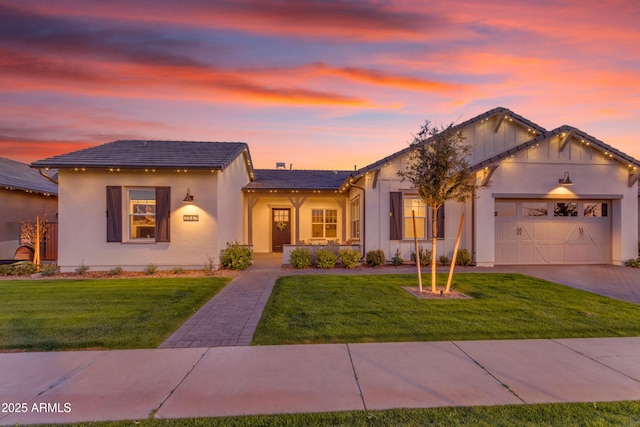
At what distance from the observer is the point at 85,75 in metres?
10.9

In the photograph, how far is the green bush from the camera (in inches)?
453

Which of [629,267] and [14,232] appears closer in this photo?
[629,267]

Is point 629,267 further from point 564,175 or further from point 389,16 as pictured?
point 389,16

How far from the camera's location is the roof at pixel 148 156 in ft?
34.5

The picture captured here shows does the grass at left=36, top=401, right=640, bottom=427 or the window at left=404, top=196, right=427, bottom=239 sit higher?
the window at left=404, top=196, right=427, bottom=239

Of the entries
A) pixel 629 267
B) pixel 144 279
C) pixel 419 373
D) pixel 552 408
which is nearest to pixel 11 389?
pixel 419 373

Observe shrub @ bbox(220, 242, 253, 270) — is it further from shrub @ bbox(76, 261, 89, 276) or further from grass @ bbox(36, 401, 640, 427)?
grass @ bbox(36, 401, 640, 427)

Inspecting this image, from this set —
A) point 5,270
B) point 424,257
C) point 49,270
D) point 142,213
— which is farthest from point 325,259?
point 5,270

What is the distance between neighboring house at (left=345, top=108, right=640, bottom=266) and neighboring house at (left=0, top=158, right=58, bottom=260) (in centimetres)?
1395

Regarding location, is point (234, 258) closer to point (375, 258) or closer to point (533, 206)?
point (375, 258)

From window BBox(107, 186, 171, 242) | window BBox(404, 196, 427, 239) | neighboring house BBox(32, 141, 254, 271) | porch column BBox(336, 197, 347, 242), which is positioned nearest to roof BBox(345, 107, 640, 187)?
window BBox(404, 196, 427, 239)

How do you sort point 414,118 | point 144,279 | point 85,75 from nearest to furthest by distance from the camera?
point 144,279
point 85,75
point 414,118

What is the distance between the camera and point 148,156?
11289mm

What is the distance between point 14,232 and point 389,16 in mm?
17318
